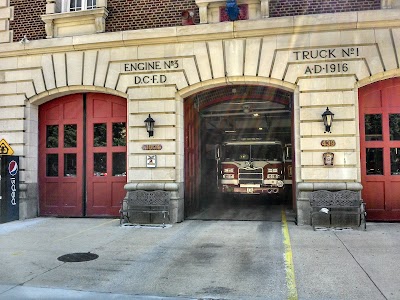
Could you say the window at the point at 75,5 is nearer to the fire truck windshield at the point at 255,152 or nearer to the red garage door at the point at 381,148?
the fire truck windshield at the point at 255,152

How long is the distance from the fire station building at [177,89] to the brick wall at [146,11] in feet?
0.12

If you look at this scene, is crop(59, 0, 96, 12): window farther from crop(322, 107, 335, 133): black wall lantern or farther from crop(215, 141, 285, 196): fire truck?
crop(322, 107, 335, 133): black wall lantern

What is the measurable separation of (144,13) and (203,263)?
8.75 m

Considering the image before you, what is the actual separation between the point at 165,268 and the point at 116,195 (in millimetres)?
6593

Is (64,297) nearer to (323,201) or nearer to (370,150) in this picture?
(323,201)

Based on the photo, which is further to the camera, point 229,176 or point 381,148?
point 229,176

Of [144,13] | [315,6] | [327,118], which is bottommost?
[327,118]

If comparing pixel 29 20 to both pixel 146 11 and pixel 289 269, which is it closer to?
pixel 146 11

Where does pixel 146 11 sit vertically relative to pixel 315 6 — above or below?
above

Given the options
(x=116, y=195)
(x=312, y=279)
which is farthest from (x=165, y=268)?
(x=116, y=195)

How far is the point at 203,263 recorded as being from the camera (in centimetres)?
714

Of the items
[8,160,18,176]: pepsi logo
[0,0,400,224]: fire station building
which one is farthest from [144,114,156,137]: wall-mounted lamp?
[8,160,18,176]: pepsi logo

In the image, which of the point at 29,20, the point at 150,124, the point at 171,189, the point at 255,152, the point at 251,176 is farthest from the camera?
the point at 255,152

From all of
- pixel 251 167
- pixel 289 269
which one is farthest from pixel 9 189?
pixel 251 167
